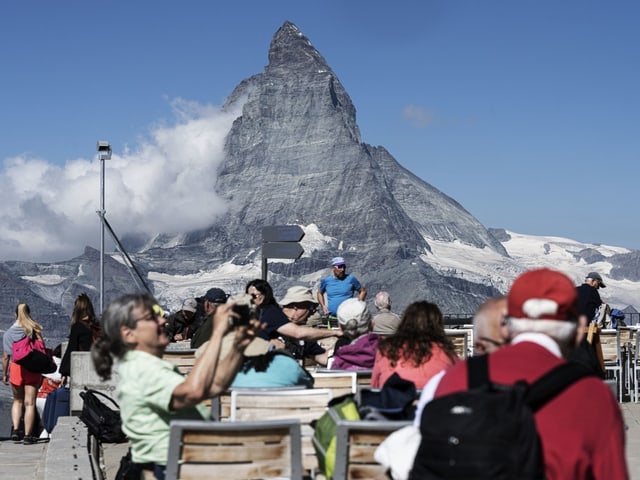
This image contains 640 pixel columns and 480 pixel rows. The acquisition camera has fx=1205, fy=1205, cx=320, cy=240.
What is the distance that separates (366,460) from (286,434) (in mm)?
325

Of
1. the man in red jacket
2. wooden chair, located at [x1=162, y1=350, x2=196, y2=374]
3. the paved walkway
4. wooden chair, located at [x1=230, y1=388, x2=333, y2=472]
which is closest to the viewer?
the man in red jacket

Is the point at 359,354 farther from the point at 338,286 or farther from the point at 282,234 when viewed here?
the point at 282,234

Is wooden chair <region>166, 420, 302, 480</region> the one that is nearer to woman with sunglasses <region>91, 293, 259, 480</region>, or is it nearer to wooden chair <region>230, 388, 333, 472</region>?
woman with sunglasses <region>91, 293, 259, 480</region>

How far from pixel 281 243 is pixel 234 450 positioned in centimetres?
1176

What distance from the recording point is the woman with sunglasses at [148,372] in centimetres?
470

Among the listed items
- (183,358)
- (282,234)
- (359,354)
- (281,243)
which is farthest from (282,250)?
(359,354)

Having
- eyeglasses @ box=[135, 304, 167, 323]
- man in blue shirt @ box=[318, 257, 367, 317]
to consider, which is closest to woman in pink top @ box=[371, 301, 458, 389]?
eyeglasses @ box=[135, 304, 167, 323]

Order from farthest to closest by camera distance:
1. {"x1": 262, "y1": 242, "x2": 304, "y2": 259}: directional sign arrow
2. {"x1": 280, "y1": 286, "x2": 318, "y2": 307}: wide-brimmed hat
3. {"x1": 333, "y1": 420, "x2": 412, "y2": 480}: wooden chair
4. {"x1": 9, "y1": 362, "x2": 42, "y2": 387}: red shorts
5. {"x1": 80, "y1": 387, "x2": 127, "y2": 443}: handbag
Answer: {"x1": 262, "y1": 242, "x2": 304, "y2": 259}: directional sign arrow → {"x1": 9, "y1": 362, "x2": 42, "y2": 387}: red shorts → {"x1": 280, "y1": 286, "x2": 318, "y2": 307}: wide-brimmed hat → {"x1": 80, "y1": 387, "x2": 127, "y2": 443}: handbag → {"x1": 333, "y1": 420, "x2": 412, "y2": 480}: wooden chair

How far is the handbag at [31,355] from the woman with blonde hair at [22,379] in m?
0.06

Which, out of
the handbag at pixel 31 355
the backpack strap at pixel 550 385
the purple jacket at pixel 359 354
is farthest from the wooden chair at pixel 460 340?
the backpack strap at pixel 550 385

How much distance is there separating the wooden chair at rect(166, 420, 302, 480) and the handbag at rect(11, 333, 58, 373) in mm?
7826

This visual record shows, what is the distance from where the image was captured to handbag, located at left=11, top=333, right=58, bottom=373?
1202 cm

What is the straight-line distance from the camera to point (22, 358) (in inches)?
473

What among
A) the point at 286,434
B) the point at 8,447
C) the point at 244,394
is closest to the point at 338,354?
the point at 244,394
